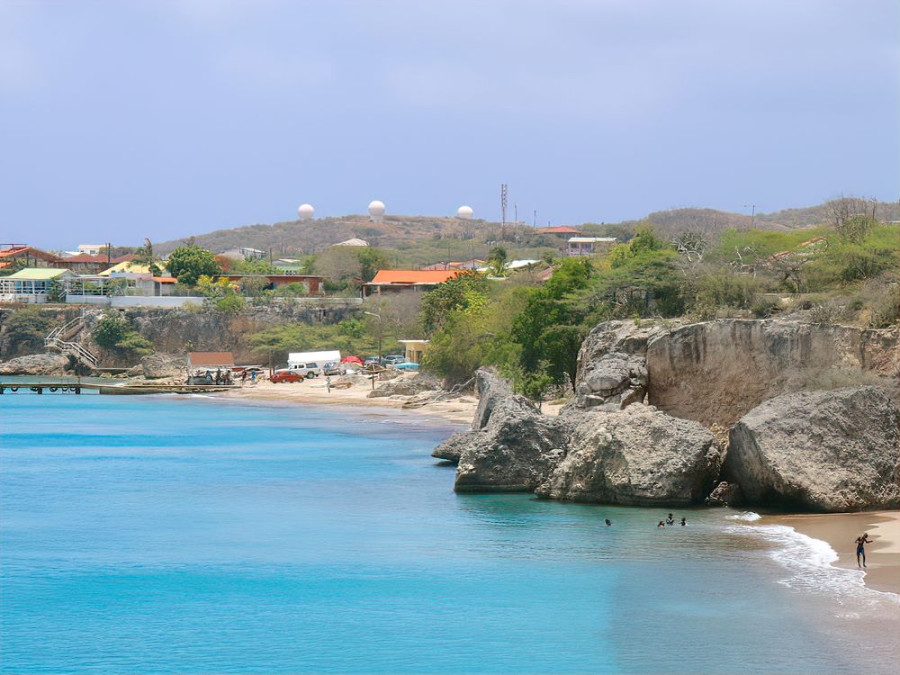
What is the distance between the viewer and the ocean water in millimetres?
18281

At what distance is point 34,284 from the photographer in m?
115

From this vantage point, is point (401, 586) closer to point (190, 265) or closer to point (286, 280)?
point (190, 265)

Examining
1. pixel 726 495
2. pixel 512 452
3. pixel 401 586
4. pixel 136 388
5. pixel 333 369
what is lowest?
pixel 401 586

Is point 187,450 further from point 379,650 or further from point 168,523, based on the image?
point 379,650

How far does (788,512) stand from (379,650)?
12.9 metres

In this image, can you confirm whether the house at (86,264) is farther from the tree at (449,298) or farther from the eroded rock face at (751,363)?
the eroded rock face at (751,363)

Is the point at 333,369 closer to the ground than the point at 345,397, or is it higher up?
higher up

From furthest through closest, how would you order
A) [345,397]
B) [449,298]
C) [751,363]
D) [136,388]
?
[136,388], [449,298], [345,397], [751,363]

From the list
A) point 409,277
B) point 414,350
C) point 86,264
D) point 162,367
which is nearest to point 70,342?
point 162,367

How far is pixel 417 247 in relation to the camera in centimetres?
19938

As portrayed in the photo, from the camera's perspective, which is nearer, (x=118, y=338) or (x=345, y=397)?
(x=345, y=397)

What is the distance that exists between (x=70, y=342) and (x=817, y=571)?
9186cm

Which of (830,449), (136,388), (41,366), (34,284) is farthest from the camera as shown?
(34,284)

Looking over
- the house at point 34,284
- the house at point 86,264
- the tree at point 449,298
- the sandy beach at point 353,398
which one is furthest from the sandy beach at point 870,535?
the house at point 86,264
